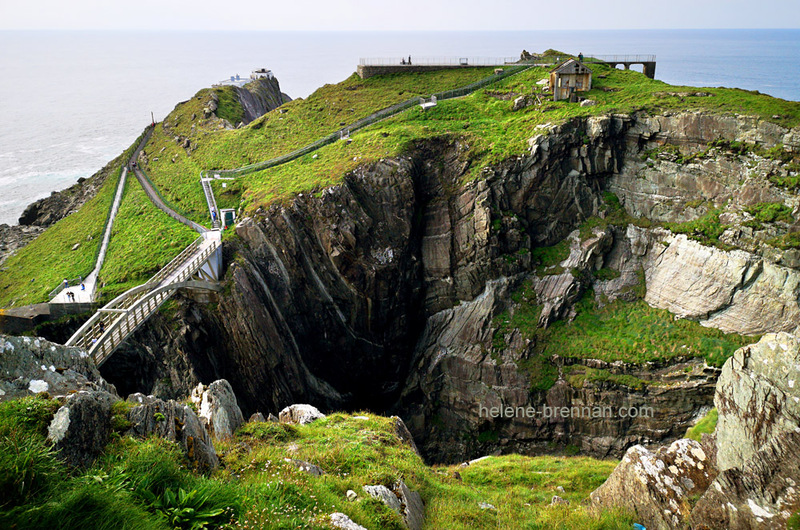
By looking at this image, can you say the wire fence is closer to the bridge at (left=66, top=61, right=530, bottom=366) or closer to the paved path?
the bridge at (left=66, top=61, right=530, bottom=366)

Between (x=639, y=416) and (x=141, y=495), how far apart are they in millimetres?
36730

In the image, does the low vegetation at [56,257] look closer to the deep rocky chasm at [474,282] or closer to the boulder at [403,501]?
the deep rocky chasm at [474,282]

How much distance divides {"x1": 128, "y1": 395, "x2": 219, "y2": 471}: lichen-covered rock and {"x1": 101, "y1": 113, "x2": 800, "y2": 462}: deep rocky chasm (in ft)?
65.2

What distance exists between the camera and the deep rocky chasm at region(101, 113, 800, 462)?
115ft

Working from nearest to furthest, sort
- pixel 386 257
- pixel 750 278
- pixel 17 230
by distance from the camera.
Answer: pixel 750 278 < pixel 386 257 < pixel 17 230

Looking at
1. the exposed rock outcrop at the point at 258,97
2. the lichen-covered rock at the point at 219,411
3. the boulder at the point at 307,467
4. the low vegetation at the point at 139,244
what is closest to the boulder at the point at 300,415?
the lichen-covered rock at the point at 219,411

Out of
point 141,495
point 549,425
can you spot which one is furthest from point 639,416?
point 141,495

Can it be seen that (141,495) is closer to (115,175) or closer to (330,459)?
(330,459)

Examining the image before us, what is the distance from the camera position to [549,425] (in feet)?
128

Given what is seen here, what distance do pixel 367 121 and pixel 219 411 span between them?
41451mm

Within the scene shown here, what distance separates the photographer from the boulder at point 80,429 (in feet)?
31.2

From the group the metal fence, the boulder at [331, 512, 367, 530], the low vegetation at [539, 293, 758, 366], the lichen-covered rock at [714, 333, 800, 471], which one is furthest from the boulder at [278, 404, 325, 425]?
the metal fence

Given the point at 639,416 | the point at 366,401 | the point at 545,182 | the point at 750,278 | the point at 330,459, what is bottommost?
the point at 366,401

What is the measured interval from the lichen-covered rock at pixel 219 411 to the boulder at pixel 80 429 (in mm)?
6562
